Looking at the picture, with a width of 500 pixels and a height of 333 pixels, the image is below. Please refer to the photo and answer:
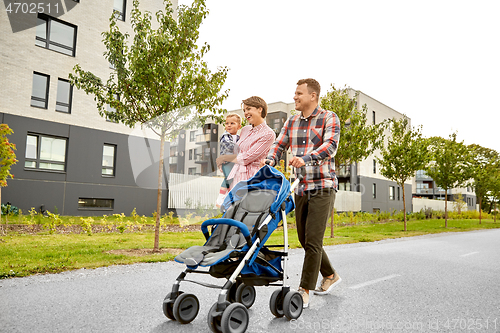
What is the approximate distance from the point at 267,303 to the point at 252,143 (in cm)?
198

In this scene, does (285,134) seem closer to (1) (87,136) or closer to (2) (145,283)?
(2) (145,283)

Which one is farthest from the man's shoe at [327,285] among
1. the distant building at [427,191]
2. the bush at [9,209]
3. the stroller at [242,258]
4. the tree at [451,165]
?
the distant building at [427,191]

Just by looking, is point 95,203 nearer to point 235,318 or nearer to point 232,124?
point 232,124

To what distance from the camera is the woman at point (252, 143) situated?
15.7ft

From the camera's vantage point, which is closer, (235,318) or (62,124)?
(235,318)

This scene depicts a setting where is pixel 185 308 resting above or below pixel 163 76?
below

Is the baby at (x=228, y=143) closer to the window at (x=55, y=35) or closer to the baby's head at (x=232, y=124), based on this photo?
the baby's head at (x=232, y=124)

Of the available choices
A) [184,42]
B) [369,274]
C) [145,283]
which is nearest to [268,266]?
[145,283]

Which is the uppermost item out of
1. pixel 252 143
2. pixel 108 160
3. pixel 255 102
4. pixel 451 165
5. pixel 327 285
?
pixel 451 165

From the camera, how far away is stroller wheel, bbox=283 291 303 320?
3312 mm

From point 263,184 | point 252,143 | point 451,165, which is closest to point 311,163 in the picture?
point 263,184

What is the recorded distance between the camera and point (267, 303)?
4.05 meters

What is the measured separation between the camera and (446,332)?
313 centimetres

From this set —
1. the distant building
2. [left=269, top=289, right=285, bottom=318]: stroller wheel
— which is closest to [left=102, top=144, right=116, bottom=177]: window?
[left=269, top=289, right=285, bottom=318]: stroller wheel
